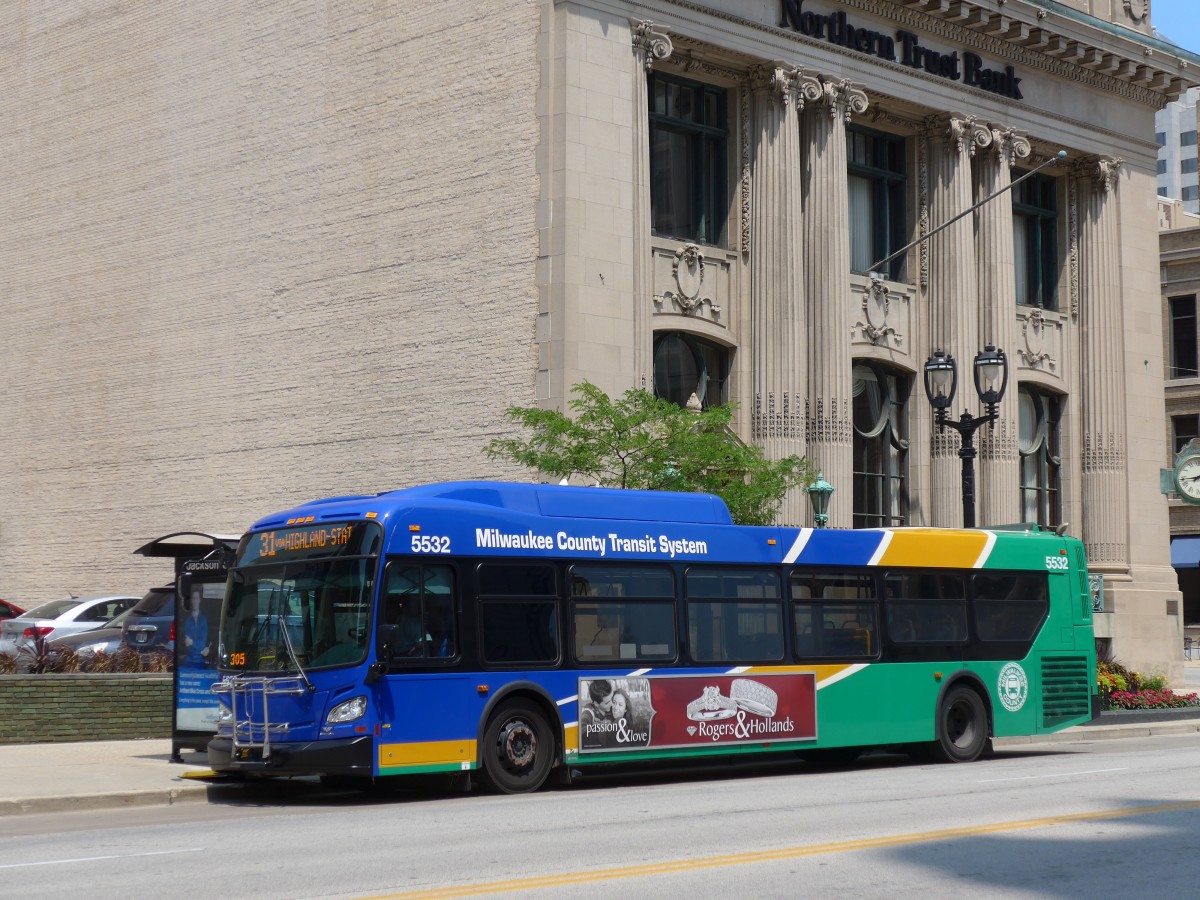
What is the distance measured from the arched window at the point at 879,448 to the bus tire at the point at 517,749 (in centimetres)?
1967

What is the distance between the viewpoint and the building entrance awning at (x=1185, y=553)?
61750mm

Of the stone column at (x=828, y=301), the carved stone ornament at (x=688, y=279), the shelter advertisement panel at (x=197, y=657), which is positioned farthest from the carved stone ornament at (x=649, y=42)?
the shelter advertisement panel at (x=197, y=657)

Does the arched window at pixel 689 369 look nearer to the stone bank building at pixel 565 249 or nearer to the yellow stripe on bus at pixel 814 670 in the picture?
the stone bank building at pixel 565 249

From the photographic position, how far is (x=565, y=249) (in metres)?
29.2

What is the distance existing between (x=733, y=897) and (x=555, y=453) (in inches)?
672

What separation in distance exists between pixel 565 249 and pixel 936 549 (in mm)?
10506

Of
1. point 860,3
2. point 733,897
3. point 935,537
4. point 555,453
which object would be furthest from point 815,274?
point 733,897

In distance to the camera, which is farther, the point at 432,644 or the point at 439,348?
the point at 439,348

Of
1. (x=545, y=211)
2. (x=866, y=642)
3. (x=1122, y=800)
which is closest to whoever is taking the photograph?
(x=1122, y=800)

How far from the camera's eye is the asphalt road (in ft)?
33.0

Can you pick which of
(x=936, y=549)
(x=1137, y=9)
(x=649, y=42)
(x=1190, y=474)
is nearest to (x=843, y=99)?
(x=649, y=42)

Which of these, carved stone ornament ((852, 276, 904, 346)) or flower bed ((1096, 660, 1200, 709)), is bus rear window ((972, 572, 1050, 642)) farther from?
carved stone ornament ((852, 276, 904, 346))

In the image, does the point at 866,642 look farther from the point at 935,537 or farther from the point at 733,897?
the point at 733,897

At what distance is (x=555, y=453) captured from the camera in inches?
1038
